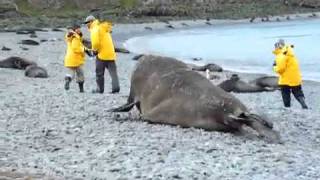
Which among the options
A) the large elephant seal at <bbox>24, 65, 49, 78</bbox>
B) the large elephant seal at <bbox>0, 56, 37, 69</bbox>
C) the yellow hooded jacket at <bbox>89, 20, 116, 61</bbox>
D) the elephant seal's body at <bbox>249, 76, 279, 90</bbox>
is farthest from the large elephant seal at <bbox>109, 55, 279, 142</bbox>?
the large elephant seal at <bbox>0, 56, 37, 69</bbox>

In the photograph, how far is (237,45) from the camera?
2156 inches

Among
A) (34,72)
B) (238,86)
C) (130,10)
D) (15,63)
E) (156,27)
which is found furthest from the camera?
(130,10)

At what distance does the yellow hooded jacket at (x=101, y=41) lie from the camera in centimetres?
1759

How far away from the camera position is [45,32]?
5778 cm

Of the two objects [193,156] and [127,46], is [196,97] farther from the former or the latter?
[127,46]

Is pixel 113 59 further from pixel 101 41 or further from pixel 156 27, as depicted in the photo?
pixel 156 27

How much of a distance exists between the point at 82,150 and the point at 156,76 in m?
3.19

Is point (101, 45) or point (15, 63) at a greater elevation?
point (101, 45)

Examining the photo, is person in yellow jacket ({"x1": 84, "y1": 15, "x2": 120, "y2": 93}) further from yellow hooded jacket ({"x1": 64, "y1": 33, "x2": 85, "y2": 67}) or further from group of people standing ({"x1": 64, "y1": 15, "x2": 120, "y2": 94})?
yellow hooded jacket ({"x1": 64, "y1": 33, "x2": 85, "y2": 67})

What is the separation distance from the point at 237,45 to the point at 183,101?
42.7 m

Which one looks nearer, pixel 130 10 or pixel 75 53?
pixel 75 53

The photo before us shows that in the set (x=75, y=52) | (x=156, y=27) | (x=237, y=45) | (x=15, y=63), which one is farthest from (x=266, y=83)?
(x=156, y=27)

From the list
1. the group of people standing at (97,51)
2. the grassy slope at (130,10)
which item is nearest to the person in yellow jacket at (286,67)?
the group of people standing at (97,51)

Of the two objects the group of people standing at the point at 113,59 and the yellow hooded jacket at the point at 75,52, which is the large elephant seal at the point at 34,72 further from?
the group of people standing at the point at 113,59
